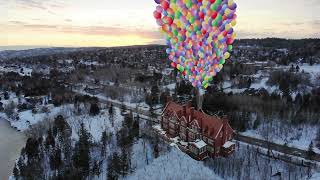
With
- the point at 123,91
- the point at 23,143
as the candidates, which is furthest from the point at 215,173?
the point at 123,91

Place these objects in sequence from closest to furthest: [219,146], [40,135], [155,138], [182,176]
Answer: [182,176], [219,146], [155,138], [40,135]

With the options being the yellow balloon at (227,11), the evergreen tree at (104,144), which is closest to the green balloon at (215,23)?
the yellow balloon at (227,11)

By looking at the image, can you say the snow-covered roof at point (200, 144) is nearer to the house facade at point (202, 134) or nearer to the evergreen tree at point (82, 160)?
the house facade at point (202, 134)

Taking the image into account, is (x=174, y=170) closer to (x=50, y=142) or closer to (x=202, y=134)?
(x=202, y=134)

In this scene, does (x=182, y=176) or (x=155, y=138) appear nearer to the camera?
(x=182, y=176)

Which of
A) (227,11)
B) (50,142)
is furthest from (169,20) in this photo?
(50,142)

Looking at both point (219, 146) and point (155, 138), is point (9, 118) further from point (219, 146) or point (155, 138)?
point (219, 146)
